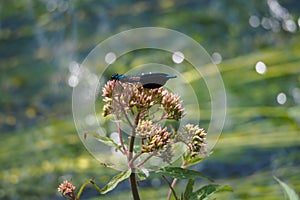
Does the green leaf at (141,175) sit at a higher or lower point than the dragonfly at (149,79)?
lower

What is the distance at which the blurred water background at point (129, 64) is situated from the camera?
2.45m

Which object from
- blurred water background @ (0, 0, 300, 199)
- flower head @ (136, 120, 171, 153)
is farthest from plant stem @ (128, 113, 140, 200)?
blurred water background @ (0, 0, 300, 199)

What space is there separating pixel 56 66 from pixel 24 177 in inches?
39.9

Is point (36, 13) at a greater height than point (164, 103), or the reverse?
point (36, 13)

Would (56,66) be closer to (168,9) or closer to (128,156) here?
(168,9)

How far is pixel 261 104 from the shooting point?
2.67 metres

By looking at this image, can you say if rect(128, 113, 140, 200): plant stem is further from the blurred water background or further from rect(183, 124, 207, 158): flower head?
the blurred water background

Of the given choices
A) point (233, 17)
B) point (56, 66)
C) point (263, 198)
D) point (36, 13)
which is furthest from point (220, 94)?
point (36, 13)

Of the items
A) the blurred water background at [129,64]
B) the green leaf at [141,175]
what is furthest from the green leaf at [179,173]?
the blurred water background at [129,64]

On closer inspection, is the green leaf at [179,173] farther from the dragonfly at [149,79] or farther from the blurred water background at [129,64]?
the blurred water background at [129,64]

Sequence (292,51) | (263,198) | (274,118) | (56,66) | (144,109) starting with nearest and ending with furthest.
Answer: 1. (144,109)
2. (263,198)
3. (274,118)
4. (292,51)
5. (56,66)

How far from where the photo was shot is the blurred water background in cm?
245

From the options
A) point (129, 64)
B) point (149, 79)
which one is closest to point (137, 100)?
point (149, 79)

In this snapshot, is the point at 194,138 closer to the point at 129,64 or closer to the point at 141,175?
the point at 141,175
